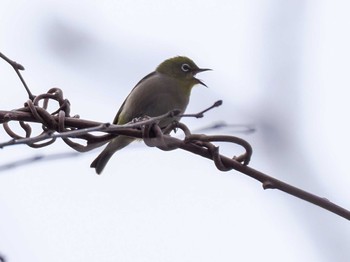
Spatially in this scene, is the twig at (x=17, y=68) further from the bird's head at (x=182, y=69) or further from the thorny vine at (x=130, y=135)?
the bird's head at (x=182, y=69)

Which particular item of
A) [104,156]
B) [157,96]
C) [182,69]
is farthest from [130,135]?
[182,69]

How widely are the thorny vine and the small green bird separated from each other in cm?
179

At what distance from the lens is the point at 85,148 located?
288 centimetres

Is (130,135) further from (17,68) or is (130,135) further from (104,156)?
(104,156)

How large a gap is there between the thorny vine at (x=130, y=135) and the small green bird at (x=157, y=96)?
1795 millimetres

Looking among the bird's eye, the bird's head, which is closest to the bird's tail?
the bird's head

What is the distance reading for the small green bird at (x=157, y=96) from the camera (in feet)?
17.5

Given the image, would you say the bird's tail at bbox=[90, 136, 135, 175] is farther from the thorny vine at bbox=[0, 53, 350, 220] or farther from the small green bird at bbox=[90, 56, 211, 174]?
the thorny vine at bbox=[0, 53, 350, 220]

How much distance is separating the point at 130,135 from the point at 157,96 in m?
3.07

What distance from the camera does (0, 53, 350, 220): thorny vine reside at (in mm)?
2297

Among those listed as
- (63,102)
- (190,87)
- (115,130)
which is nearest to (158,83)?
(190,87)

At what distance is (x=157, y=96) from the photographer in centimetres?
578

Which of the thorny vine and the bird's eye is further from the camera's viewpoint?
the bird's eye

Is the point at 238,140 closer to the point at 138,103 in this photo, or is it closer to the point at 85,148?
the point at 85,148
